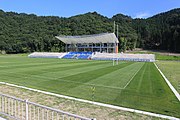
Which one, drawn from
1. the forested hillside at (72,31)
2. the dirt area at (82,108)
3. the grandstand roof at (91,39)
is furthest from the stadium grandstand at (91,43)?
the dirt area at (82,108)

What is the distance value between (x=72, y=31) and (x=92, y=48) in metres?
35.3

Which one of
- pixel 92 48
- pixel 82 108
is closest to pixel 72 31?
pixel 92 48

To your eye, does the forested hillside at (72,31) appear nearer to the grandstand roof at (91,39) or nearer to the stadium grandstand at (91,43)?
the stadium grandstand at (91,43)

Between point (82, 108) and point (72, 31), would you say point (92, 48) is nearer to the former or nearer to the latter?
point (72, 31)

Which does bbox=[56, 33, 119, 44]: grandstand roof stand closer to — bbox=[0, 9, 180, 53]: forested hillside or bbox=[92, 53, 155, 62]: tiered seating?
bbox=[92, 53, 155, 62]: tiered seating

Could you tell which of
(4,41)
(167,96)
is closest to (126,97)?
(167,96)

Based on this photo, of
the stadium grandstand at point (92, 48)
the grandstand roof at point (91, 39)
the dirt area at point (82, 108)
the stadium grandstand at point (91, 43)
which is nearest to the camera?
the dirt area at point (82, 108)

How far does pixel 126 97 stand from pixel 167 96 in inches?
96.9

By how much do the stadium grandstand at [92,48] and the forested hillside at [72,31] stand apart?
51.9 feet

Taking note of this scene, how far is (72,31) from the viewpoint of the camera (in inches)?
4737

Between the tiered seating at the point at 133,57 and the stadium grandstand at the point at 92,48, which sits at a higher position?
the stadium grandstand at the point at 92,48

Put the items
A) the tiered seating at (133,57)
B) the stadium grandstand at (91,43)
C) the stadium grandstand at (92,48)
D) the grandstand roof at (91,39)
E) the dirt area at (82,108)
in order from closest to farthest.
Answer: the dirt area at (82,108)
the tiered seating at (133,57)
the stadium grandstand at (92,48)
the grandstand roof at (91,39)
the stadium grandstand at (91,43)

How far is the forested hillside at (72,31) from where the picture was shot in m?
107

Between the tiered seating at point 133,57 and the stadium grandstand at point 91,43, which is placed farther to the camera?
the stadium grandstand at point 91,43
